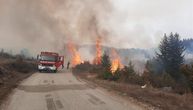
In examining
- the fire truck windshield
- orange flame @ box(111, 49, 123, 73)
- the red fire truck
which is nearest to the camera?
orange flame @ box(111, 49, 123, 73)

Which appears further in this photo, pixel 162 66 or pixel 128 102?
pixel 162 66

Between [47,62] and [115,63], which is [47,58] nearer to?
[47,62]

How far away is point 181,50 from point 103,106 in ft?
153

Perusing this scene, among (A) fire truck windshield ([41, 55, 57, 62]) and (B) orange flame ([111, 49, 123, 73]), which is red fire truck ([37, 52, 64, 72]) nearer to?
(A) fire truck windshield ([41, 55, 57, 62])

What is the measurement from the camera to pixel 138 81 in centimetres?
3475

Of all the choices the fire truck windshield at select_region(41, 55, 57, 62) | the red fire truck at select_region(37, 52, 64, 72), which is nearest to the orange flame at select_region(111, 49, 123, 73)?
the red fire truck at select_region(37, 52, 64, 72)

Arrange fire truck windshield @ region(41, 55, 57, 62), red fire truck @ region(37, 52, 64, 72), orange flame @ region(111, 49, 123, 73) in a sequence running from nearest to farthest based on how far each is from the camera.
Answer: orange flame @ region(111, 49, 123, 73) < red fire truck @ region(37, 52, 64, 72) < fire truck windshield @ region(41, 55, 57, 62)

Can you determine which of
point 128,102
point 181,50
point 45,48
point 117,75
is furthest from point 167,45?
point 45,48

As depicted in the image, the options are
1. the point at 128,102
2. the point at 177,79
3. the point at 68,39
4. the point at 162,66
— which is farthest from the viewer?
the point at 68,39

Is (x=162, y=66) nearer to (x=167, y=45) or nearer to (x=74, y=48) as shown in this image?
(x=167, y=45)

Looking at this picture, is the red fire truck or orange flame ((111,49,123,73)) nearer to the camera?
orange flame ((111,49,123,73))

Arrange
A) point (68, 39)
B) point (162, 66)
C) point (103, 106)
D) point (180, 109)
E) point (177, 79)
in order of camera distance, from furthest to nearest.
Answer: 1. point (68, 39)
2. point (162, 66)
3. point (177, 79)
4. point (103, 106)
5. point (180, 109)

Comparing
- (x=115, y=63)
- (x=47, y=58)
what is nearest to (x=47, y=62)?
(x=47, y=58)

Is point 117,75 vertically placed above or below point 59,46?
below
